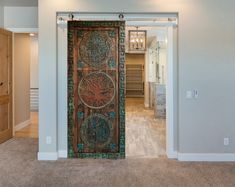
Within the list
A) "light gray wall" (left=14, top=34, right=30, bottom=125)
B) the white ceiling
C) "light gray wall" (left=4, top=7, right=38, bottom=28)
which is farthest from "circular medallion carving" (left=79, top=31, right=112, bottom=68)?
"light gray wall" (left=14, top=34, right=30, bottom=125)

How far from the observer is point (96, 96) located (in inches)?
173

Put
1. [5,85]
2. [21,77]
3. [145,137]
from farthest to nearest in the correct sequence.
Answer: [21,77] → [145,137] → [5,85]

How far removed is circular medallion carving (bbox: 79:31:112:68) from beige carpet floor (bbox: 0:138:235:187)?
1.66 m

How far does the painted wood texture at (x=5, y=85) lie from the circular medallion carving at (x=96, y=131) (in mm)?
2078

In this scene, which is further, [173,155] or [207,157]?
[173,155]

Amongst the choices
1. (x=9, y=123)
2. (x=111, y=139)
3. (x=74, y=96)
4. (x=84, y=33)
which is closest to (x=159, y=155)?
(x=111, y=139)

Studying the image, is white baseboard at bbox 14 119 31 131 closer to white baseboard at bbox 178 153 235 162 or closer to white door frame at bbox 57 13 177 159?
white door frame at bbox 57 13 177 159

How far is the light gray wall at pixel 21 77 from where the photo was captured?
21.2 ft

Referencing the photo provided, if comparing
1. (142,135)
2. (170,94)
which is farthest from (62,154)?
(142,135)

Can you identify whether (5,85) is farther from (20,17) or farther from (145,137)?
(145,137)

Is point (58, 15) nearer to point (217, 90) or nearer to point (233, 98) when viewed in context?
point (217, 90)

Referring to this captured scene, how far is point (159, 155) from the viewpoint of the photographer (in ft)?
15.0

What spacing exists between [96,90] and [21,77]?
10.7ft

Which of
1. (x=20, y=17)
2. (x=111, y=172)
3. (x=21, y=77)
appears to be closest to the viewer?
(x=111, y=172)
